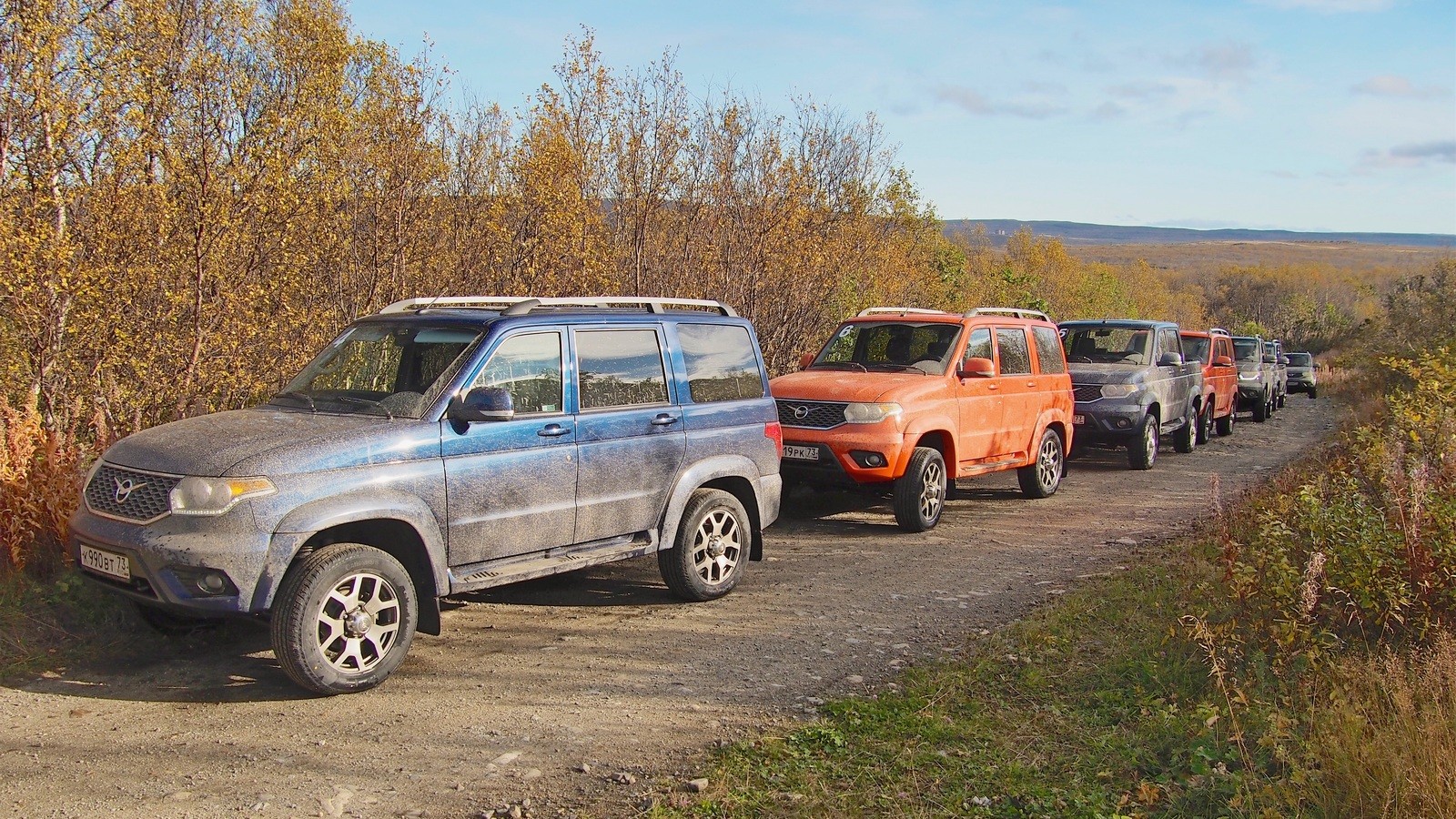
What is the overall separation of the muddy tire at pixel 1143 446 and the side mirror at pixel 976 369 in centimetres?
524

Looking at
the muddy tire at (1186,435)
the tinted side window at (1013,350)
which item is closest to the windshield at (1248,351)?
the muddy tire at (1186,435)

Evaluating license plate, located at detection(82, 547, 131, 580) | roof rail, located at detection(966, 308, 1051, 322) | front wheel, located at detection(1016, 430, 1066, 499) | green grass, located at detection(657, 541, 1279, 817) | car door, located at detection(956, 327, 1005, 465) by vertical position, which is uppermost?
roof rail, located at detection(966, 308, 1051, 322)

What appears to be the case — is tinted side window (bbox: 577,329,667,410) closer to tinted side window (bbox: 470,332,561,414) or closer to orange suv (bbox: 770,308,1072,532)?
tinted side window (bbox: 470,332,561,414)

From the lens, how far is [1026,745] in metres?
4.71

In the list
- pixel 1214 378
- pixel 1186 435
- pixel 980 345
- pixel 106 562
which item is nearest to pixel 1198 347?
pixel 1214 378

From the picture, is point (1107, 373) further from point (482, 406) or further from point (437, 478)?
point (437, 478)

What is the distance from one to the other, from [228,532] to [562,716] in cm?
176

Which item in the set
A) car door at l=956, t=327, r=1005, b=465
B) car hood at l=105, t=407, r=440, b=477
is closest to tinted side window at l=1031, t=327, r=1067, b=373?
car door at l=956, t=327, r=1005, b=465

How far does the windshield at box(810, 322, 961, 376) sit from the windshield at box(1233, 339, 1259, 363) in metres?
17.4

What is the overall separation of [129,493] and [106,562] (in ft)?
1.16

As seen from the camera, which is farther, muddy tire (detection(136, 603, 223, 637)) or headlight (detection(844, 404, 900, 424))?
headlight (detection(844, 404, 900, 424))

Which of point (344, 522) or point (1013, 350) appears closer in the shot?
point (344, 522)

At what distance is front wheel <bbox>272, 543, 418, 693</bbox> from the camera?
16.5 ft

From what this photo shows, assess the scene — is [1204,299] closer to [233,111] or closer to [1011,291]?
[1011,291]
